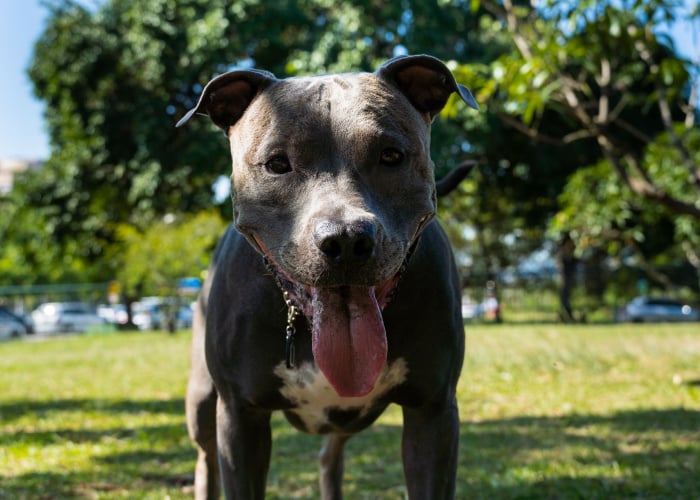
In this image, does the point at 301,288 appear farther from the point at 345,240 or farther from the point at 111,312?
the point at 111,312

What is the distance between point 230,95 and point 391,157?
690mm

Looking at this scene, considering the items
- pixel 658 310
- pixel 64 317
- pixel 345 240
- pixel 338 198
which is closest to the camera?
pixel 345 240

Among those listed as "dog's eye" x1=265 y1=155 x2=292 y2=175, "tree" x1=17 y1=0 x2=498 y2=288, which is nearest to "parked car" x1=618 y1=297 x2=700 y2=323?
"tree" x1=17 y1=0 x2=498 y2=288

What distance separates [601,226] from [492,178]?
9652 millimetres

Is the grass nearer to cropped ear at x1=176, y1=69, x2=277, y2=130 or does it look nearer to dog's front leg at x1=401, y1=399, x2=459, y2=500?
dog's front leg at x1=401, y1=399, x2=459, y2=500

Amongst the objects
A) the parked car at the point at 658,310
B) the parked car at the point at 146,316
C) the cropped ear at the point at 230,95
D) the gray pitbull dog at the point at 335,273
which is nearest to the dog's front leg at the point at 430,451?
the gray pitbull dog at the point at 335,273

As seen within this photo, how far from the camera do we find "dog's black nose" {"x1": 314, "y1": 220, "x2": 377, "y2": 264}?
213cm

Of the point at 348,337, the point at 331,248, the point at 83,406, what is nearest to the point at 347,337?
the point at 348,337

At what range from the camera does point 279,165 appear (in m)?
2.44

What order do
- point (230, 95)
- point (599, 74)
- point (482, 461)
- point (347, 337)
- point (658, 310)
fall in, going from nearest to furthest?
point (347, 337) < point (230, 95) < point (482, 461) < point (599, 74) < point (658, 310)

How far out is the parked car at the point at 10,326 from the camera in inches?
993

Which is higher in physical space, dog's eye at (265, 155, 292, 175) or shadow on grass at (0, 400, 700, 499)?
dog's eye at (265, 155, 292, 175)

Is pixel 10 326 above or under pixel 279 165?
under

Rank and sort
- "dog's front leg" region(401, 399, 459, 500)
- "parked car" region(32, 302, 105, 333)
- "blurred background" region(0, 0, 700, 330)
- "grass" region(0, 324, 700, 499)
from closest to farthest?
"dog's front leg" region(401, 399, 459, 500) < "grass" region(0, 324, 700, 499) < "blurred background" region(0, 0, 700, 330) < "parked car" region(32, 302, 105, 333)
